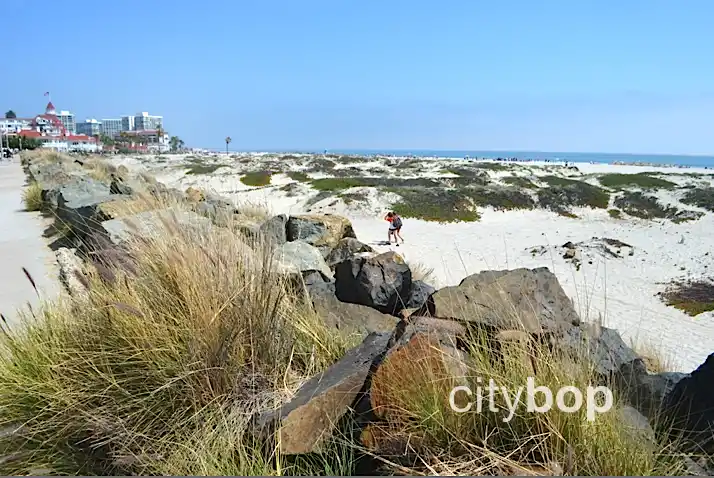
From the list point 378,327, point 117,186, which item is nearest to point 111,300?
point 378,327

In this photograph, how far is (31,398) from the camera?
308 centimetres

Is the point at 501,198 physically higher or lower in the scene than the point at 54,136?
lower

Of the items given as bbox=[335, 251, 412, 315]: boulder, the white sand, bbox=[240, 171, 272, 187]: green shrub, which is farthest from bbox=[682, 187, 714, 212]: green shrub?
bbox=[335, 251, 412, 315]: boulder

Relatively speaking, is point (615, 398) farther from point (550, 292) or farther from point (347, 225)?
point (347, 225)

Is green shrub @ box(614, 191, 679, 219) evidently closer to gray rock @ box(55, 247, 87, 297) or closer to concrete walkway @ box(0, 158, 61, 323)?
concrete walkway @ box(0, 158, 61, 323)

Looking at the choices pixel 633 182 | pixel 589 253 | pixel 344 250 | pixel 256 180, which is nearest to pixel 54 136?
pixel 256 180

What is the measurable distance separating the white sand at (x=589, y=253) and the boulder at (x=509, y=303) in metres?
2.62

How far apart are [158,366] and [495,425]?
1.73 metres

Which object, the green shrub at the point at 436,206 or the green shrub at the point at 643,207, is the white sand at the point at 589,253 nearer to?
the green shrub at the point at 436,206

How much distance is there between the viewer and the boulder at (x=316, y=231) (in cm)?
847

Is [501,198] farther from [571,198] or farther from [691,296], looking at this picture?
[691,296]

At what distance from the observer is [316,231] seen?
8.70 m

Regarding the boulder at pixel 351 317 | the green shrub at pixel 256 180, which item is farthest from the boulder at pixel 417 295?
the green shrub at pixel 256 180

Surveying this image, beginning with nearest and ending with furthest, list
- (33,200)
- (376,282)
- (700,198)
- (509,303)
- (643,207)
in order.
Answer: (509,303) → (376,282) → (33,200) → (643,207) → (700,198)
